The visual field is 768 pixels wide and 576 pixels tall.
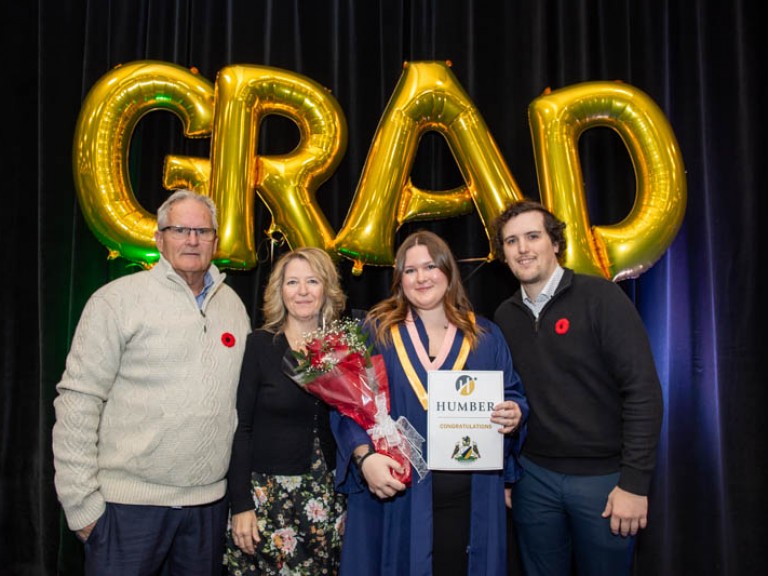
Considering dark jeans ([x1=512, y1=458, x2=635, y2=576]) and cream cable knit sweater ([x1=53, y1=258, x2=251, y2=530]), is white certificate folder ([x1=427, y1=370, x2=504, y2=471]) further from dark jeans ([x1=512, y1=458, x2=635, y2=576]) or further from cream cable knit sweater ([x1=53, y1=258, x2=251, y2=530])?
cream cable knit sweater ([x1=53, y1=258, x2=251, y2=530])

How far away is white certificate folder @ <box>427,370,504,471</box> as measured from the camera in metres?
1.73

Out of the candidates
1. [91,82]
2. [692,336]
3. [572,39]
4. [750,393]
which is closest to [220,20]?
[91,82]

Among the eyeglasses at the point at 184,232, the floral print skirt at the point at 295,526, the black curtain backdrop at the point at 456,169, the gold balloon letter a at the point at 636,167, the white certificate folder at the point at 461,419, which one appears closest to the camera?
the white certificate folder at the point at 461,419

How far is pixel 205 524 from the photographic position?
1918 millimetres

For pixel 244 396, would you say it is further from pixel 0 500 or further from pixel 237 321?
pixel 0 500

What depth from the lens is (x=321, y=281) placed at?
2.03 meters

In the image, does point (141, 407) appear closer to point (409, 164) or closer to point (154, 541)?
point (154, 541)

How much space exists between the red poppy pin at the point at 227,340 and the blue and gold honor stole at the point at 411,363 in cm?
56

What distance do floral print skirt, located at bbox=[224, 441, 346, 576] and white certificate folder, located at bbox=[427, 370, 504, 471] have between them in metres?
0.42

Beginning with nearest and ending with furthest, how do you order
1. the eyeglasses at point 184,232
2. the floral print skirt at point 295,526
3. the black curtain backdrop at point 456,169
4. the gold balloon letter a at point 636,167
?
the floral print skirt at point 295,526, the eyeglasses at point 184,232, the gold balloon letter a at point 636,167, the black curtain backdrop at point 456,169

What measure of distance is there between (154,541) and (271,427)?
0.52 m

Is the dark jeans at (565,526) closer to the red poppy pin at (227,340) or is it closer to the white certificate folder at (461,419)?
the white certificate folder at (461,419)

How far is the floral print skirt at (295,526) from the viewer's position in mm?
1844

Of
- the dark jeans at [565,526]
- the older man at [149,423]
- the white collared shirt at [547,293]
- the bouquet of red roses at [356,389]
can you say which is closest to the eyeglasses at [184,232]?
the older man at [149,423]
